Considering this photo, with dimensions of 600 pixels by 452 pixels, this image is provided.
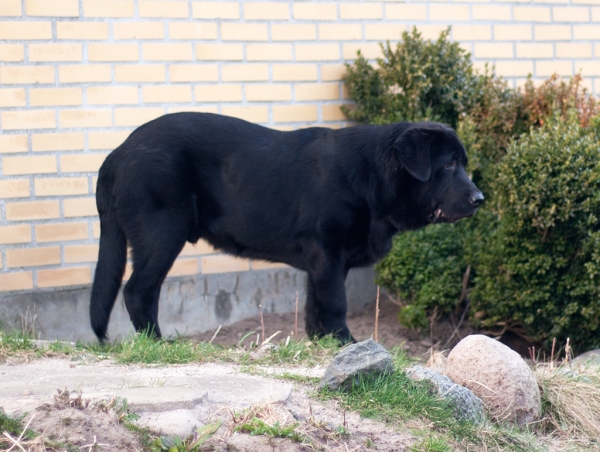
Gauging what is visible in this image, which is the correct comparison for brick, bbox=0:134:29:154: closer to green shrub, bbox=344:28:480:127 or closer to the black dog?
the black dog

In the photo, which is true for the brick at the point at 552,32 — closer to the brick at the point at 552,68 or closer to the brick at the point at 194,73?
the brick at the point at 552,68

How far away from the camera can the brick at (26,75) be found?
5.86 m

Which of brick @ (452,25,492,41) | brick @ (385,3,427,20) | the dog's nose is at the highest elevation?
brick @ (385,3,427,20)

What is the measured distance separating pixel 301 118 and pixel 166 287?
1.94m

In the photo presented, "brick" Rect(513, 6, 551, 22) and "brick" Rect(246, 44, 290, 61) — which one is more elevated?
"brick" Rect(513, 6, 551, 22)

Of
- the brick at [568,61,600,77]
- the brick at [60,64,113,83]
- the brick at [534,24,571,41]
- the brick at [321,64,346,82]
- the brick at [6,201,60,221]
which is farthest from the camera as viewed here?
the brick at [568,61,600,77]

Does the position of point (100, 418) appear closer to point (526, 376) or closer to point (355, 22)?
point (526, 376)

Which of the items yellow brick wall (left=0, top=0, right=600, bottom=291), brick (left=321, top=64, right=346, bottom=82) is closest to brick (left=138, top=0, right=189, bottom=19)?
yellow brick wall (left=0, top=0, right=600, bottom=291)

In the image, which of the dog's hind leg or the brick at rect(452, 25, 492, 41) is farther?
the brick at rect(452, 25, 492, 41)

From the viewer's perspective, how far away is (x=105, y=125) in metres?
6.20

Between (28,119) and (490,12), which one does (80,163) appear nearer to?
(28,119)

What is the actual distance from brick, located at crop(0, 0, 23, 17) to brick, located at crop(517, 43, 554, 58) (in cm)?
481

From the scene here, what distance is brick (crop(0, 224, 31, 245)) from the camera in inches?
232

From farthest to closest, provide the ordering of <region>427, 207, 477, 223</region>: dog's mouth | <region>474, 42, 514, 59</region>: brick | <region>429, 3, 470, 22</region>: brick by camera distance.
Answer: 1. <region>474, 42, 514, 59</region>: brick
2. <region>429, 3, 470, 22</region>: brick
3. <region>427, 207, 477, 223</region>: dog's mouth
